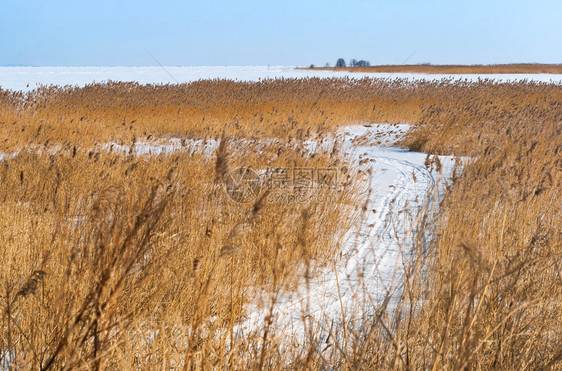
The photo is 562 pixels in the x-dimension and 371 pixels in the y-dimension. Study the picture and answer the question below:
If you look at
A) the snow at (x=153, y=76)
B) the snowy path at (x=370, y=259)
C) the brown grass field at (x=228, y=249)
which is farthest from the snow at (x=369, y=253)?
the snow at (x=153, y=76)

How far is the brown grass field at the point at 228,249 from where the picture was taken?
A: 4.93 ft

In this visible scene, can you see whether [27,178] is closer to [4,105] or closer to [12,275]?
[12,275]

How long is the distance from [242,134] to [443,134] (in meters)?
4.84

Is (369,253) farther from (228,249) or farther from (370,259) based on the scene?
(228,249)

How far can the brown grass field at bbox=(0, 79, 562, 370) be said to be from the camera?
1.50m

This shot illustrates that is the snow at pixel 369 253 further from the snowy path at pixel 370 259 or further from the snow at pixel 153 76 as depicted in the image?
the snow at pixel 153 76

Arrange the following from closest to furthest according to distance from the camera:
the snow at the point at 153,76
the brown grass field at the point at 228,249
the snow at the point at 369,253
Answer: the brown grass field at the point at 228,249 → the snow at the point at 369,253 → the snow at the point at 153,76

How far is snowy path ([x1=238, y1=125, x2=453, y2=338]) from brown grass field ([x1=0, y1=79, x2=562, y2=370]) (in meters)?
0.13

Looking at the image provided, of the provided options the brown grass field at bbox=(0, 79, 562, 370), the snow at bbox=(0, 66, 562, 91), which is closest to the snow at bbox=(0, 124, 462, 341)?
the brown grass field at bbox=(0, 79, 562, 370)

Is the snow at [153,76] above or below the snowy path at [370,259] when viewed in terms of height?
above

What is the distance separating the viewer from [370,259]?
147 inches

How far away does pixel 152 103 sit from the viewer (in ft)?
44.2

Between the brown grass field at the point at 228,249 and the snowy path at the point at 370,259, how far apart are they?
13 cm

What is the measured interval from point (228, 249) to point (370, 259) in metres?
2.71
